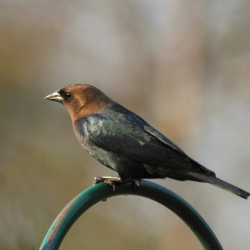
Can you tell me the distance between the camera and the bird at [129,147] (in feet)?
13.4

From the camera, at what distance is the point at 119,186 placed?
12.2 ft

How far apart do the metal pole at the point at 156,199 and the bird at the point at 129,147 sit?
1.13 ft

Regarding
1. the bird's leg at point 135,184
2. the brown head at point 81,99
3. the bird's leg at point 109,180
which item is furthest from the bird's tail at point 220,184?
the brown head at point 81,99

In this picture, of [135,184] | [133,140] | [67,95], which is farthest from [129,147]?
[67,95]

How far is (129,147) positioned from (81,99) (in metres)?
0.65

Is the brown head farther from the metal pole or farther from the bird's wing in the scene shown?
the metal pole

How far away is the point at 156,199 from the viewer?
11.4 feet

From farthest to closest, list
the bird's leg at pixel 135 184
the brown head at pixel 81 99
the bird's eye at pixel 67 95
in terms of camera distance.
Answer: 1. the bird's eye at pixel 67 95
2. the brown head at pixel 81 99
3. the bird's leg at pixel 135 184

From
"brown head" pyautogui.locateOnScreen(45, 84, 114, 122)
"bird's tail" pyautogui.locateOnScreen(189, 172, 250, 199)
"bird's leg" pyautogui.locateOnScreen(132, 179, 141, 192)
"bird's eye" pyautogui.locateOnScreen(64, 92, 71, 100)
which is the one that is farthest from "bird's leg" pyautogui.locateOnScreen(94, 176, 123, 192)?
"bird's eye" pyautogui.locateOnScreen(64, 92, 71, 100)

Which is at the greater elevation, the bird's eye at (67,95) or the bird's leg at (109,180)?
the bird's eye at (67,95)

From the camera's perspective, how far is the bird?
4.07 m

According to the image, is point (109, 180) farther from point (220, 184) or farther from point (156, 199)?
point (220, 184)

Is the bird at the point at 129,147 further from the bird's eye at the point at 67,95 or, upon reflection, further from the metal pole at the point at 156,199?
the metal pole at the point at 156,199

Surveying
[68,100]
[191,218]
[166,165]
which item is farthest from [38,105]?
[191,218]
